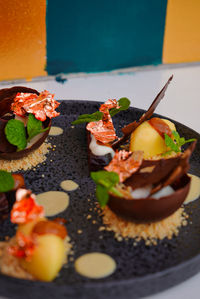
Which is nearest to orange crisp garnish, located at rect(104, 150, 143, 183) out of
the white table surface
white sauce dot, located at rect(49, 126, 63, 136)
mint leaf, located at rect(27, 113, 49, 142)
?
mint leaf, located at rect(27, 113, 49, 142)

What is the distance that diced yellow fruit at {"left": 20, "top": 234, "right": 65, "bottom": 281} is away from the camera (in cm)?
68

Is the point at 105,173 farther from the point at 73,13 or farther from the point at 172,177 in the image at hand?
the point at 73,13

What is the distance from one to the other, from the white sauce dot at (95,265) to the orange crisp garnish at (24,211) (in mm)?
124

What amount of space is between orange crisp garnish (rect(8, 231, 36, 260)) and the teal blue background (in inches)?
47.1

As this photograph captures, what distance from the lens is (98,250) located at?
2.59ft

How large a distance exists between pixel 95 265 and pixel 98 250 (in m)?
0.04

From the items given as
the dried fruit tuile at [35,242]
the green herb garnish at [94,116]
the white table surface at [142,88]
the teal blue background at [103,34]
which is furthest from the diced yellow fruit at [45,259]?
the teal blue background at [103,34]

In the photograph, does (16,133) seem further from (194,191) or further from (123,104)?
(194,191)

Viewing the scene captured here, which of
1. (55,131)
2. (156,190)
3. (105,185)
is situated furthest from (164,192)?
(55,131)

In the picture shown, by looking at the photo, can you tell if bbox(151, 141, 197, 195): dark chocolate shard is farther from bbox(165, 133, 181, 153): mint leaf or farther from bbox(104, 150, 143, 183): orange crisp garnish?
bbox(165, 133, 181, 153): mint leaf

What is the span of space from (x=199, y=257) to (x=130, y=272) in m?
0.13

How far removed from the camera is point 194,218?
0.90 m

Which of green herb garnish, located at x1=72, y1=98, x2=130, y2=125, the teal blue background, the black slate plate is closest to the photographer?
the black slate plate

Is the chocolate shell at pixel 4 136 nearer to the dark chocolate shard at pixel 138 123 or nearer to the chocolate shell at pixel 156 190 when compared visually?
the dark chocolate shard at pixel 138 123
